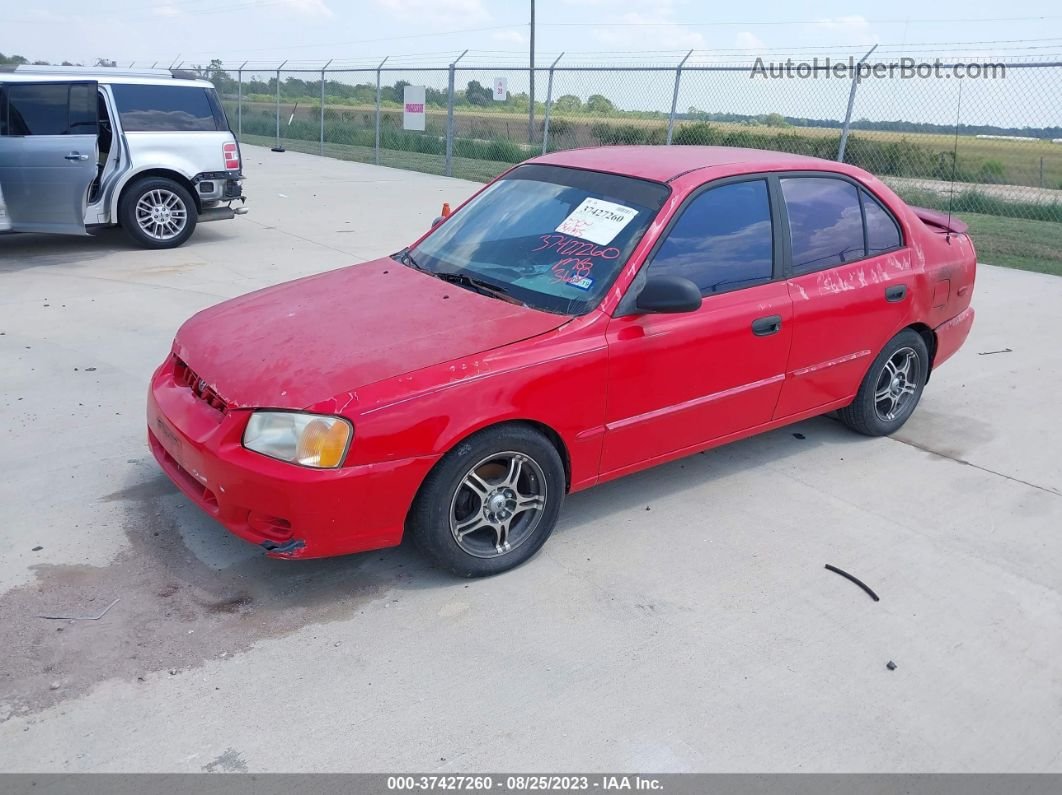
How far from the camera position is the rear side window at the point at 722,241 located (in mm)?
4059

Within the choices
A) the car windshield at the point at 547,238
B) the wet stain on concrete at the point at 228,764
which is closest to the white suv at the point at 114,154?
the car windshield at the point at 547,238

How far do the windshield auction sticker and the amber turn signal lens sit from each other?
1.48 metres

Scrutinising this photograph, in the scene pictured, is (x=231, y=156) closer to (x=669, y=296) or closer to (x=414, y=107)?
(x=669, y=296)

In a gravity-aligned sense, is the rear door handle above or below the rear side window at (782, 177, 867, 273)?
below

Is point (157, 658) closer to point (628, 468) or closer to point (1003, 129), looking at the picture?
point (628, 468)

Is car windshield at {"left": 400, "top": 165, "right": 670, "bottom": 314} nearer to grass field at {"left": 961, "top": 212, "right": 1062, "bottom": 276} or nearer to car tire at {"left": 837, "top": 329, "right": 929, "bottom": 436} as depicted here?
car tire at {"left": 837, "top": 329, "right": 929, "bottom": 436}

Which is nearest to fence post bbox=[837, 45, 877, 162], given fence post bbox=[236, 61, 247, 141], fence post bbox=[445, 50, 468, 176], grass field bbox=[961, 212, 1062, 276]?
grass field bbox=[961, 212, 1062, 276]

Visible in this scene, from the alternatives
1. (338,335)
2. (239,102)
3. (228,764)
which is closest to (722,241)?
(338,335)

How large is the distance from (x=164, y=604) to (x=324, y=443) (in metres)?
0.90

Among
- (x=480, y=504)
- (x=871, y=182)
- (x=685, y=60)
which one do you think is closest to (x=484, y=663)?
(x=480, y=504)

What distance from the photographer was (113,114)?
9102 mm

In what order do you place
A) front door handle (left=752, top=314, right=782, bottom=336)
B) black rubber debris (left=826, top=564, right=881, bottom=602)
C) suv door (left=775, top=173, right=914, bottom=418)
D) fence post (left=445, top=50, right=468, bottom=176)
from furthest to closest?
1. fence post (left=445, top=50, right=468, bottom=176)
2. suv door (left=775, top=173, right=914, bottom=418)
3. front door handle (left=752, top=314, right=782, bottom=336)
4. black rubber debris (left=826, top=564, right=881, bottom=602)

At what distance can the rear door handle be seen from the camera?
4.82 meters

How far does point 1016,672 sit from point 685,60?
42.2ft
